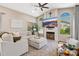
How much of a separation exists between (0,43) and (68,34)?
4.74 feet

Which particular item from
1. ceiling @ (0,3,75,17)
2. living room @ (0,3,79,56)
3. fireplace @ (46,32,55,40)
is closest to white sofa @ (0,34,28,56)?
living room @ (0,3,79,56)

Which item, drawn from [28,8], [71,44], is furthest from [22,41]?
[71,44]

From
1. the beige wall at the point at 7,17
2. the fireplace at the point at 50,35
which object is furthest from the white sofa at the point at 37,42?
the beige wall at the point at 7,17

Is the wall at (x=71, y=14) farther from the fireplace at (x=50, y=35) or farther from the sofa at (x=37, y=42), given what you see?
the sofa at (x=37, y=42)

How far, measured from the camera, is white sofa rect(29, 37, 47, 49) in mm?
2318

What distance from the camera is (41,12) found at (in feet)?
7.57

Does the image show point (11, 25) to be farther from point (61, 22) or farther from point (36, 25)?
point (61, 22)

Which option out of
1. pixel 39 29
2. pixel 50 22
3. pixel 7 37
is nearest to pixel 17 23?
pixel 7 37

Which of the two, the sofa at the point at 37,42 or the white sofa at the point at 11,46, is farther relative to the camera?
the sofa at the point at 37,42

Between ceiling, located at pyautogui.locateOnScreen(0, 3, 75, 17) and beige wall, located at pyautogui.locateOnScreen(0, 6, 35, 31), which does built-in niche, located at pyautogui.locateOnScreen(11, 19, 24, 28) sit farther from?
ceiling, located at pyautogui.locateOnScreen(0, 3, 75, 17)

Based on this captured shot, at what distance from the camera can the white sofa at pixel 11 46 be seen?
84.8 inches

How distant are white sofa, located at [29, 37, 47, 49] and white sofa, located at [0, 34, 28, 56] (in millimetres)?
119

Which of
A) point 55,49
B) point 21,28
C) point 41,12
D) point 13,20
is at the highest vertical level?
point 41,12

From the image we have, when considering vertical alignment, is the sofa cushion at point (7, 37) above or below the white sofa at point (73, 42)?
above
